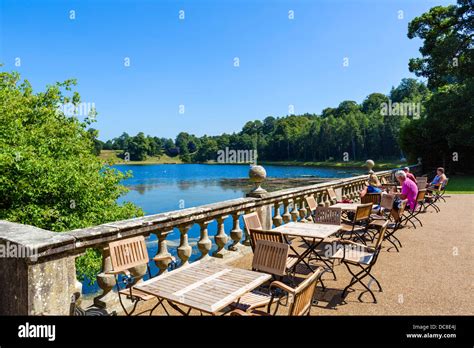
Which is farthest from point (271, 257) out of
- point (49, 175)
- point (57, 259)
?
point (49, 175)

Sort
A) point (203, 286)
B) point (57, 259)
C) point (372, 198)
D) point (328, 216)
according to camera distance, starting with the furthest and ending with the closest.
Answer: point (372, 198)
point (328, 216)
point (203, 286)
point (57, 259)

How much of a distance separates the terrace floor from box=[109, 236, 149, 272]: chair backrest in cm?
66

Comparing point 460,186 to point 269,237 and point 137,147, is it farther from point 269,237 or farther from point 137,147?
point 137,147

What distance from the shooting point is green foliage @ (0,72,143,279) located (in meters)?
10.4

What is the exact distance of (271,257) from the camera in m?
3.88

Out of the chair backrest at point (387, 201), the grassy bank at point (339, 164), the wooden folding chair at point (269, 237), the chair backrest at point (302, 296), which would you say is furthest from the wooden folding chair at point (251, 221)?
the grassy bank at point (339, 164)

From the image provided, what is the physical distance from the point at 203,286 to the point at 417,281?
3.49 meters

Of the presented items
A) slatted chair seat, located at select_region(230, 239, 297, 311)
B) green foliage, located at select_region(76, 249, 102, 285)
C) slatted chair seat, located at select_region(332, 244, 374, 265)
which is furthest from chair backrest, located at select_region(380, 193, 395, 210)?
green foliage, located at select_region(76, 249, 102, 285)

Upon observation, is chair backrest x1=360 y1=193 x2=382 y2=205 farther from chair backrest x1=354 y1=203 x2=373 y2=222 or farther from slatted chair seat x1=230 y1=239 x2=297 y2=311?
slatted chair seat x1=230 y1=239 x2=297 y2=311
